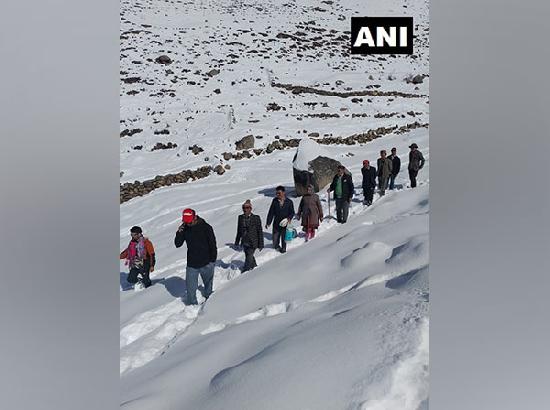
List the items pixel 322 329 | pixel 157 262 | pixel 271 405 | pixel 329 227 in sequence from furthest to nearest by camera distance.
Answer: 1. pixel 329 227
2. pixel 157 262
3. pixel 322 329
4. pixel 271 405

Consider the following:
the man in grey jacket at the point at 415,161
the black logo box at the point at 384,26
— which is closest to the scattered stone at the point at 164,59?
the black logo box at the point at 384,26

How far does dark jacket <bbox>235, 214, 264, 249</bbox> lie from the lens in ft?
16.4

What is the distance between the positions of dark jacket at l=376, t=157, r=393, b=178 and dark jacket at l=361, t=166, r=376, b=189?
0.26 feet

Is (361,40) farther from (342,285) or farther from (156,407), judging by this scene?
(156,407)

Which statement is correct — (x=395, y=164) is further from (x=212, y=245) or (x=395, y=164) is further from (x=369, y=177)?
(x=212, y=245)

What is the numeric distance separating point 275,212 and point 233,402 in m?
2.10

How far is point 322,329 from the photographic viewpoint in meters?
4.04

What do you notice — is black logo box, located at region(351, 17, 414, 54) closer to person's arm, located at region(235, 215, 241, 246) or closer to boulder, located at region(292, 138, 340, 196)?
boulder, located at region(292, 138, 340, 196)

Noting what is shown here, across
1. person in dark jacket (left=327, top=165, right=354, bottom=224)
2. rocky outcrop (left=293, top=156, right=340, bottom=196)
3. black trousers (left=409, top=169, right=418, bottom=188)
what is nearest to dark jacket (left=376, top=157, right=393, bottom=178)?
black trousers (left=409, top=169, right=418, bottom=188)

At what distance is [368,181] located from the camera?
18.2 ft

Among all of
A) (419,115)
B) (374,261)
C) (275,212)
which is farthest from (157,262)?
(419,115)


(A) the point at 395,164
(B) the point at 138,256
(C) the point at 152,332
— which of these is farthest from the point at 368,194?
(C) the point at 152,332

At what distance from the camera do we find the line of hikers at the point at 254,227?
479 centimetres
